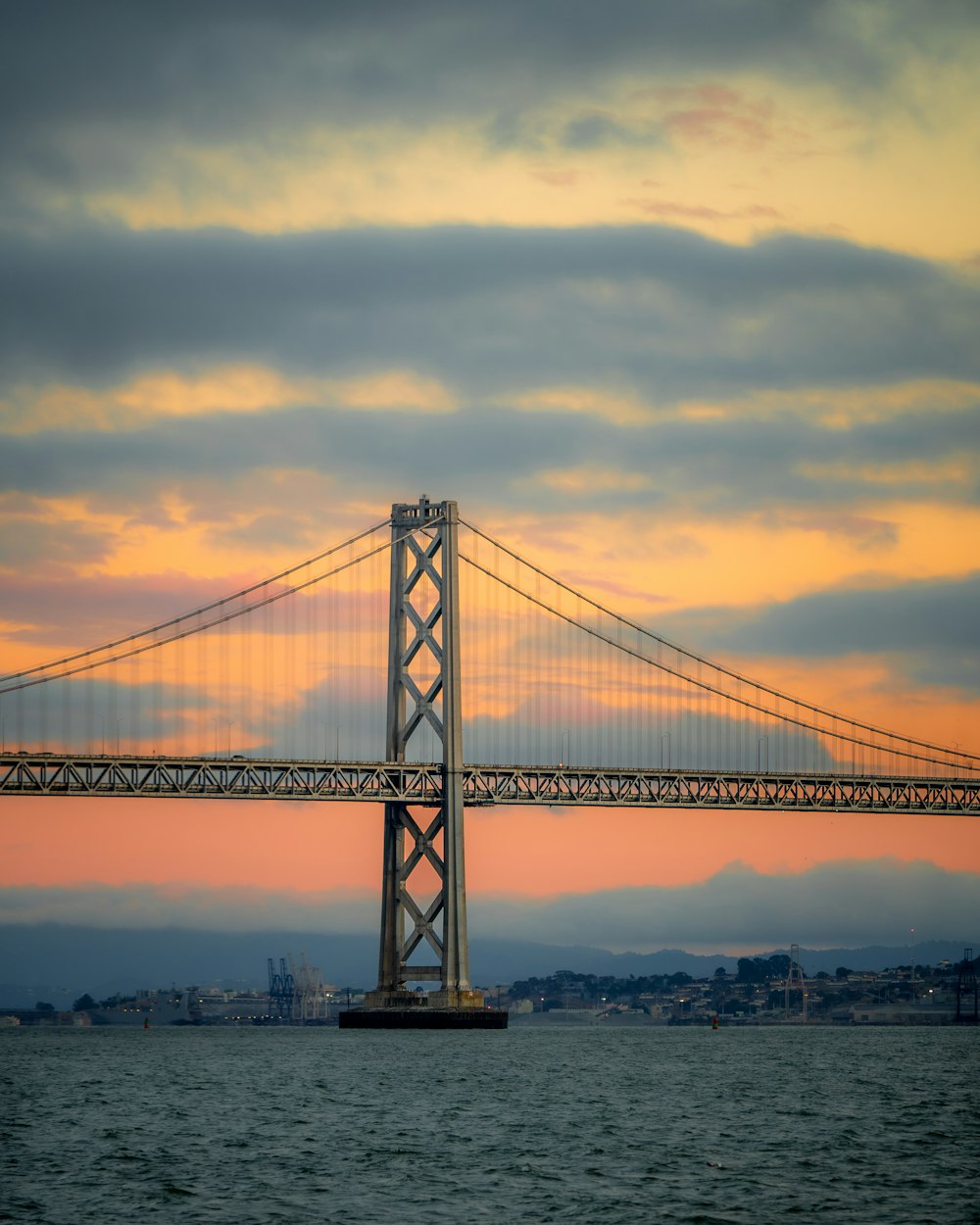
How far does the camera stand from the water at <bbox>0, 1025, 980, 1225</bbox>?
118 ft

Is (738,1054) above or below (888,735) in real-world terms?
below

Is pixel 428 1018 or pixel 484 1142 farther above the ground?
pixel 428 1018

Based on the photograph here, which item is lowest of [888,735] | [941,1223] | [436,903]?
[941,1223]

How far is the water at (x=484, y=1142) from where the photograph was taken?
3591 cm

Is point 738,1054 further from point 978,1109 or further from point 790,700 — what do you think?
point 978,1109

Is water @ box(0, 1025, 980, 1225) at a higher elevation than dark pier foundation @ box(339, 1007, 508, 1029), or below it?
below

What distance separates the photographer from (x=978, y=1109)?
5334cm

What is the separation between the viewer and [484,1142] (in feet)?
149

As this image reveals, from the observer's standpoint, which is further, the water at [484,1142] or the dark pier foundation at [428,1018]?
the dark pier foundation at [428,1018]

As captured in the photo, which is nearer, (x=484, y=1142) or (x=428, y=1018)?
(x=484, y=1142)

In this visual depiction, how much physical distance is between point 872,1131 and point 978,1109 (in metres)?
7.36

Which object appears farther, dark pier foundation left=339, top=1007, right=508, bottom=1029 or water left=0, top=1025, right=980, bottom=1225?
dark pier foundation left=339, top=1007, right=508, bottom=1029

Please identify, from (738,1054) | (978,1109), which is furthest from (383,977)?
(978,1109)

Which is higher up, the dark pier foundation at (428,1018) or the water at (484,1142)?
the dark pier foundation at (428,1018)
